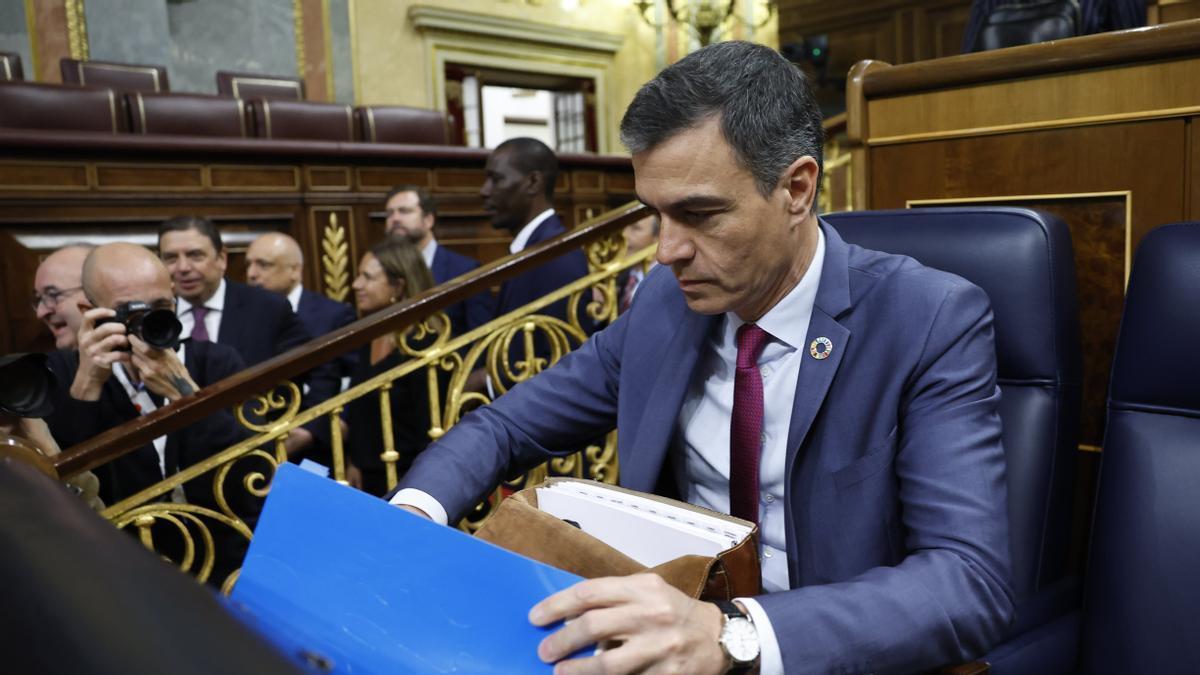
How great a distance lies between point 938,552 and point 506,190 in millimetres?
2254

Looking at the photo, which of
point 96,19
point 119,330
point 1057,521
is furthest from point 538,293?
point 96,19

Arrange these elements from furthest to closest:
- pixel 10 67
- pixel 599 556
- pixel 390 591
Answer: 1. pixel 10 67
2. pixel 599 556
3. pixel 390 591

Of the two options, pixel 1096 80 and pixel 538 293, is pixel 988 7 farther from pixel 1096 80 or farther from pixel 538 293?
pixel 538 293

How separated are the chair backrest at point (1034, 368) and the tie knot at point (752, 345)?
0.97 feet

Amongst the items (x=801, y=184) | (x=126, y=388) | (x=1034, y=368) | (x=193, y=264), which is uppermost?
(x=801, y=184)

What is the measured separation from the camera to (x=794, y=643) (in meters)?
0.76

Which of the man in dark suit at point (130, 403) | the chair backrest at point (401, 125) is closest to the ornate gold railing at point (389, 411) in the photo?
the man in dark suit at point (130, 403)

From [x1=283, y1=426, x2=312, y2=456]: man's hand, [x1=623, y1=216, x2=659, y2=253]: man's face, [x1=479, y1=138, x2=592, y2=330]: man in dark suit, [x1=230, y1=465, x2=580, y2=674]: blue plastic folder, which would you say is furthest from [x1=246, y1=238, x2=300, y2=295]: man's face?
[x1=230, y1=465, x2=580, y2=674]: blue plastic folder

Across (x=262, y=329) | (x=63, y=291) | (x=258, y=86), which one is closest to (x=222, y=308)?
(x=262, y=329)

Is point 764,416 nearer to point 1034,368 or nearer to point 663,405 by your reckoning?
point 663,405

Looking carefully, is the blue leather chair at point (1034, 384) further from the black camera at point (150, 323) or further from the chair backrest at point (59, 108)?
the chair backrest at point (59, 108)

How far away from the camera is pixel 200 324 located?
2855 mm

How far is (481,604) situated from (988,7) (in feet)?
8.57

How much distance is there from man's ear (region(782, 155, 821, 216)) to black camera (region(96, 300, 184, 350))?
125cm
